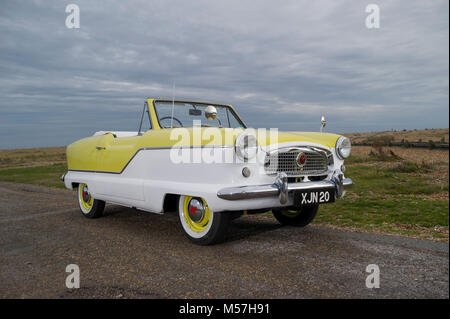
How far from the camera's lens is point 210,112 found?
5434 mm

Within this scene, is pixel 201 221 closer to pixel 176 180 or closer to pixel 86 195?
pixel 176 180

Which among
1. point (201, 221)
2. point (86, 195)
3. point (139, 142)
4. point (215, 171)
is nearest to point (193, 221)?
point (201, 221)

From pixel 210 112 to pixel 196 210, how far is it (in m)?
1.75

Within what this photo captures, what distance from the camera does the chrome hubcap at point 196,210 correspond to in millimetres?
4246

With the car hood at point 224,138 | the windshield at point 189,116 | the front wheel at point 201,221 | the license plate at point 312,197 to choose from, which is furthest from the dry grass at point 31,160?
the license plate at point 312,197

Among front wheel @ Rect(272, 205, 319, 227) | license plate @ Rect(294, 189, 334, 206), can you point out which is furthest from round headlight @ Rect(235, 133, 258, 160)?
front wheel @ Rect(272, 205, 319, 227)

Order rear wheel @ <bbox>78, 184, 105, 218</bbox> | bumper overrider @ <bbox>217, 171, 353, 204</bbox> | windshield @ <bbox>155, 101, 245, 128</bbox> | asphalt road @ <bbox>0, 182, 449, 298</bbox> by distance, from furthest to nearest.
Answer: rear wheel @ <bbox>78, 184, 105, 218</bbox> < windshield @ <bbox>155, 101, 245, 128</bbox> < bumper overrider @ <bbox>217, 171, 353, 204</bbox> < asphalt road @ <bbox>0, 182, 449, 298</bbox>

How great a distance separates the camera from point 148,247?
14.1ft

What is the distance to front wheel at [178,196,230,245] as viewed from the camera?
4.06m

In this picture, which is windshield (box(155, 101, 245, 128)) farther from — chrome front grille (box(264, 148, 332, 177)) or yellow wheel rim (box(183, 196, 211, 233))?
chrome front grille (box(264, 148, 332, 177))

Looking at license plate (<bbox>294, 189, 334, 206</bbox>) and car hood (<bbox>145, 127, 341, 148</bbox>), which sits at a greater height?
car hood (<bbox>145, 127, 341, 148</bbox>)

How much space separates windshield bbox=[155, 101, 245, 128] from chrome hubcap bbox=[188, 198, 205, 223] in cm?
145

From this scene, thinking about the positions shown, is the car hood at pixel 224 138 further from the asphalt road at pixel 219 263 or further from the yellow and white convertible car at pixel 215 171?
the asphalt road at pixel 219 263
